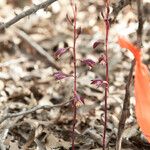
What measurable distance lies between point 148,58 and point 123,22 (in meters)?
0.34

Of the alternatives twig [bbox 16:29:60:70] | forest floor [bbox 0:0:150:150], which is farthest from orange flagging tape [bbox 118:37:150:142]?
twig [bbox 16:29:60:70]

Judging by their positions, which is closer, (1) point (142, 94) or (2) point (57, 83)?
(1) point (142, 94)

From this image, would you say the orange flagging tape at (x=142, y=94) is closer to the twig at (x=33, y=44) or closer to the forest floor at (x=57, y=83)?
the forest floor at (x=57, y=83)

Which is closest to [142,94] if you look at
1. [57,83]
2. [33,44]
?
[57,83]

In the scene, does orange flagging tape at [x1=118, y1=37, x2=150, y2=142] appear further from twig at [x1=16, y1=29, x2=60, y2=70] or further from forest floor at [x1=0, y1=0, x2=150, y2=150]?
twig at [x1=16, y1=29, x2=60, y2=70]

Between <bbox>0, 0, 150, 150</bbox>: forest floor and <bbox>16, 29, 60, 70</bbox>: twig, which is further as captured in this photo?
<bbox>16, 29, 60, 70</bbox>: twig

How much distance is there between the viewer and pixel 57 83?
266cm

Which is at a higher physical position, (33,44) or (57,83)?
(33,44)

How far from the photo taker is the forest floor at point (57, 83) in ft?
7.95

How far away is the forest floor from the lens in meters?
2.42

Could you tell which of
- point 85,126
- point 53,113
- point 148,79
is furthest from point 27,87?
point 148,79

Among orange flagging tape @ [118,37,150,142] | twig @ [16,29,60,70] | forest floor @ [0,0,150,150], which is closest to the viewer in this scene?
orange flagging tape @ [118,37,150,142]

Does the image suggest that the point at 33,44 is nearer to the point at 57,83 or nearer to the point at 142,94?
the point at 57,83

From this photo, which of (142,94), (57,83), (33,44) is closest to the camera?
(142,94)
